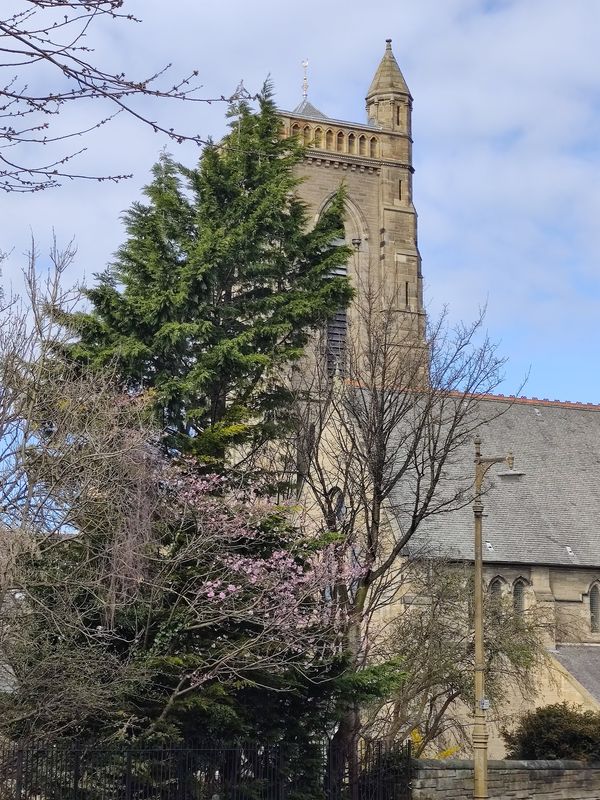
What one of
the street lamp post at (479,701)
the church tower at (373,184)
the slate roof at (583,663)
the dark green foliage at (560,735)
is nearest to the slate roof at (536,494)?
the slate roof at (583,663)

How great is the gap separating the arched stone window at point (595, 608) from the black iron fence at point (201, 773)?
1914cm

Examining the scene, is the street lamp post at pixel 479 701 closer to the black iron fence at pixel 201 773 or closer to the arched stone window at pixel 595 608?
the black iron fence at pixel 201 773

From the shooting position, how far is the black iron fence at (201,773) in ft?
52.9

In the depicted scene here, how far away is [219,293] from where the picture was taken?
23.7 m

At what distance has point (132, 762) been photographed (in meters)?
16.8

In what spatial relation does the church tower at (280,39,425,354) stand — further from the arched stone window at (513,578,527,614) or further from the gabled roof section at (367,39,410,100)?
the arched stone window at (513,578,527,614)

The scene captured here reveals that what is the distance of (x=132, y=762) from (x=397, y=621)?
53.2ft

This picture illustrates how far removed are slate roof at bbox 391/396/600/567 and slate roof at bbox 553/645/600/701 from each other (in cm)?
260

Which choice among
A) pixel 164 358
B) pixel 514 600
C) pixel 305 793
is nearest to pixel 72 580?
pixel 305 793

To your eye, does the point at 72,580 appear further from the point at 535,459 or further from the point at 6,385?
the point at 535,459

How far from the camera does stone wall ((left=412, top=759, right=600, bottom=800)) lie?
72.5 feet

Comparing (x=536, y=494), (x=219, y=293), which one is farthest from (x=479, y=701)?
(x=536, y=494)

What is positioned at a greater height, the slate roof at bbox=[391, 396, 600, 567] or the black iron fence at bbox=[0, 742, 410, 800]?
the slate roof at bbox=[391, 396, 600, 567]

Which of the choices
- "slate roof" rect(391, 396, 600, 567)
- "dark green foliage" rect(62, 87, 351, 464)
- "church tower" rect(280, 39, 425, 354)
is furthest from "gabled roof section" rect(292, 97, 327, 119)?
"dark green foliage" rect(62, 87, 351, 464)
